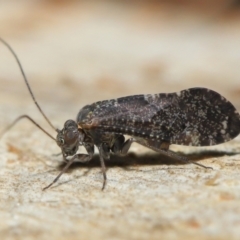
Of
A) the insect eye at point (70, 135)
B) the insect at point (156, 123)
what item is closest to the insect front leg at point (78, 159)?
the insect at point (156, 123)

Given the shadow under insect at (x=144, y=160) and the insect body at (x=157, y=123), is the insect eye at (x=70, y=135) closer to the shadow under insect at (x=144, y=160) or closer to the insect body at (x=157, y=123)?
the insect body at (x=157, y=123)

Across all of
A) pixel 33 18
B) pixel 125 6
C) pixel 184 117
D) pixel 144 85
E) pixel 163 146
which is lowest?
pixel 163 146

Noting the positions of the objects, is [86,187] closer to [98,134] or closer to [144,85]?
[98,134]

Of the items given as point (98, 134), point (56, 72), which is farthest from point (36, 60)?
point (98, 134)

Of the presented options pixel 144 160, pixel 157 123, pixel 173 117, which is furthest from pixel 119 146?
pixel 173 117

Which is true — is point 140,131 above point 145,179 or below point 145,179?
above

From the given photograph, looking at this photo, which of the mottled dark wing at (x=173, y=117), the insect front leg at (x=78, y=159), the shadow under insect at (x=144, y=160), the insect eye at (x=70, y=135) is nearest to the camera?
the insect front leg at (x=78, y=159)

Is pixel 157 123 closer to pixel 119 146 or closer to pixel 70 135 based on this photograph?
pixel 119 146
